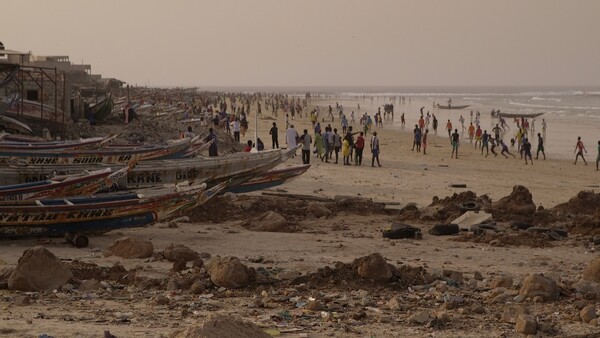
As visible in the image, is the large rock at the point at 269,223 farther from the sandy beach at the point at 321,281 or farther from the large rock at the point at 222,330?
the large rock at the point at 222,330

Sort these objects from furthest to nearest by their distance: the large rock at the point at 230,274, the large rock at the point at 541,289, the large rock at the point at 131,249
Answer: the large rock at the point at 131,249 → the large rock at the point at 230,274 → the large rock at the point at 541,289

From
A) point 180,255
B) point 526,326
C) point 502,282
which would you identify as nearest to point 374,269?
point 502,282

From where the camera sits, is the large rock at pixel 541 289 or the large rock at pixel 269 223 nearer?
the large rock at pixel 541 289

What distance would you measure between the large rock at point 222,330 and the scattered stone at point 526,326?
285cm

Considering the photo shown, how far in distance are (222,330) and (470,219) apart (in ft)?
33.9

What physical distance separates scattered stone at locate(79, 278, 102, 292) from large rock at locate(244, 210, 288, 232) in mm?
5646

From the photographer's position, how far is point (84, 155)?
2173cm

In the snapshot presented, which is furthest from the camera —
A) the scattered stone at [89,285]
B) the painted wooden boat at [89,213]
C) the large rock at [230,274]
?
the painted wooden boat at [89,213]

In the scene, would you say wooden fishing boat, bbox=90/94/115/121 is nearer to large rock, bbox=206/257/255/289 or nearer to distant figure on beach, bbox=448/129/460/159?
distant figure on beach, bbox=448/129/460/159

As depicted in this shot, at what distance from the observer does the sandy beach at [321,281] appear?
28.6 ft

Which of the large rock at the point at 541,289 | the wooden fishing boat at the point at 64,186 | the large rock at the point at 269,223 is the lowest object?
the large rock at the point at 269,223

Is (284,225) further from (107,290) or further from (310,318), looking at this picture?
(310,318)

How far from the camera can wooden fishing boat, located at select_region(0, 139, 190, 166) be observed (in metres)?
20.3

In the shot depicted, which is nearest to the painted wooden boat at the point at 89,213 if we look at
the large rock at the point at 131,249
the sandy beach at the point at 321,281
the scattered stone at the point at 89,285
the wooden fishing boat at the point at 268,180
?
the sandy beach at the point at 321,281
